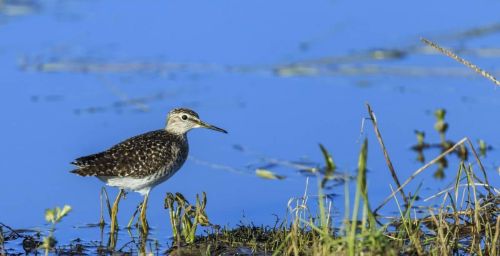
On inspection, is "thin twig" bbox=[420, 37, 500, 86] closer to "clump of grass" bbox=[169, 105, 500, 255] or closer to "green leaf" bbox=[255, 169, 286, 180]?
"clump of grass" bbox=[169, 105, 500, 255]

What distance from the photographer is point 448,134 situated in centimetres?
1145

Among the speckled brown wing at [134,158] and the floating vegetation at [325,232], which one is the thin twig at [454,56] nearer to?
the floating vegetation at [325,232]

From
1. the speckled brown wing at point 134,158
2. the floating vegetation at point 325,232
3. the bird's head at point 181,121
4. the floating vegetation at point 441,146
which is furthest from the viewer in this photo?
the floating vegetation at point 441,146

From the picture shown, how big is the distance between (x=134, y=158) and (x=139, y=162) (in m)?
0.05

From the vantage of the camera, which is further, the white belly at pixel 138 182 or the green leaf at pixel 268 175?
the green leaf at pixel 268 175

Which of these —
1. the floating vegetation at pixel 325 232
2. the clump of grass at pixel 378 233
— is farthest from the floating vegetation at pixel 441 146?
the clump of grass at pixel 378 233

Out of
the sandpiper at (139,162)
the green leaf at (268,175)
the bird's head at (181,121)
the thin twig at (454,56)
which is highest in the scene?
the bird's head at (181,121)

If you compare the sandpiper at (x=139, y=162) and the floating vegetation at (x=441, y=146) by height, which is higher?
the floating vegetation at (x=441, y=146)

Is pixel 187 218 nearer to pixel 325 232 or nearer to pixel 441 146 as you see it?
pixel 325 232

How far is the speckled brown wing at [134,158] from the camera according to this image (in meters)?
9.12

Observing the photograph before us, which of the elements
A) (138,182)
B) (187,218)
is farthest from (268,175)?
(187,218)

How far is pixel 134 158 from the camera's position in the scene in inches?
370

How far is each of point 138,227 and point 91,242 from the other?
1.56ft

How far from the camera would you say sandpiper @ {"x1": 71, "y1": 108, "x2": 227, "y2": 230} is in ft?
30.0
